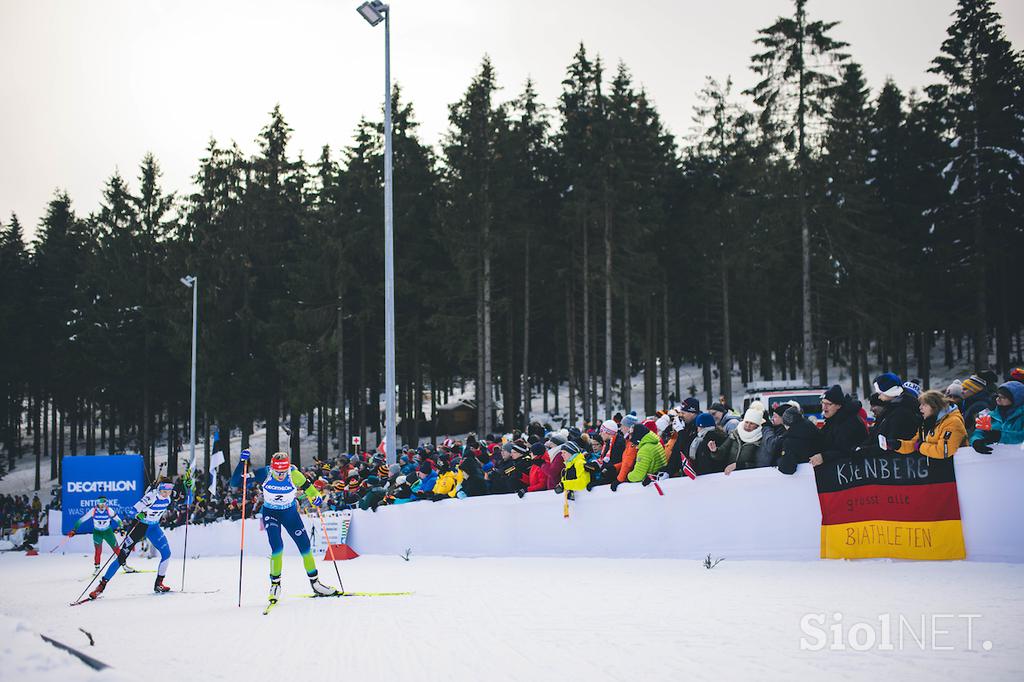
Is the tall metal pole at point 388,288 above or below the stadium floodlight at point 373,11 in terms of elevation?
below

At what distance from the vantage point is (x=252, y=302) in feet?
150

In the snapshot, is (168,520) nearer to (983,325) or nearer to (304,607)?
(304,607)

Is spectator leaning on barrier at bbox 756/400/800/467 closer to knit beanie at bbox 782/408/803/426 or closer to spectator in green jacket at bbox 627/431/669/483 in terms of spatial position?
knit beanie at bbox 782/408/803/426

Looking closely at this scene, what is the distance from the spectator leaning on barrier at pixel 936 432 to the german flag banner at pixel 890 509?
0.37 ft

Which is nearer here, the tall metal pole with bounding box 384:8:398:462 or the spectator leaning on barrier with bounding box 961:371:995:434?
the spectator leaning on barrier with bounding box 961:371:995:434

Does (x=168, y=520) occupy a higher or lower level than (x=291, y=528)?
lower

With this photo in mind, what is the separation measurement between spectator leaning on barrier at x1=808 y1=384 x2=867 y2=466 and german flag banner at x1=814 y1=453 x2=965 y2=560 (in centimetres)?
12

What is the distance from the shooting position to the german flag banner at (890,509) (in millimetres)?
8945

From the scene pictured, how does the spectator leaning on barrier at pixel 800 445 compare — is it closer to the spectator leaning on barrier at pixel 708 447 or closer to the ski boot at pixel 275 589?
the spectator leaning on barrier at pixel 708 447

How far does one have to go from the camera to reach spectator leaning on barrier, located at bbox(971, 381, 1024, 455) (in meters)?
8.45

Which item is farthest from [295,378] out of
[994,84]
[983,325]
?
[994,84]

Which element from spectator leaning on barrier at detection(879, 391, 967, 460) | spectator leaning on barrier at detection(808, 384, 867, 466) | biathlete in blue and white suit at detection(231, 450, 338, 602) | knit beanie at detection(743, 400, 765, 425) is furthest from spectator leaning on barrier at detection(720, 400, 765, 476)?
biathlete in blue and white suit at detection(231, 450, 338, 602)

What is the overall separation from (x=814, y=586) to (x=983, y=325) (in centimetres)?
3012

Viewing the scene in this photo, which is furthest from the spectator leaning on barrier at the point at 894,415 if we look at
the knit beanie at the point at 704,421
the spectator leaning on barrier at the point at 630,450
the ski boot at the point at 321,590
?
the ski boot at the point at 321,590
